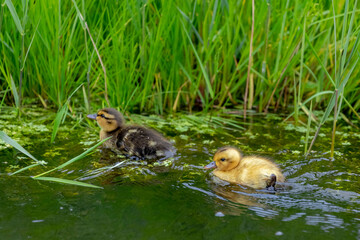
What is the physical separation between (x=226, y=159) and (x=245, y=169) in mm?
199

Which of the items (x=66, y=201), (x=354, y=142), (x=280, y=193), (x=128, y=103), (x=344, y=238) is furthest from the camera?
(x=128, y=103)

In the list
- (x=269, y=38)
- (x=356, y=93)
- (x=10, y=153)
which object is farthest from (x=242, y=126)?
(x=10, y=153)

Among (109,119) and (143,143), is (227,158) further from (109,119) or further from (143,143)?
(109,119)

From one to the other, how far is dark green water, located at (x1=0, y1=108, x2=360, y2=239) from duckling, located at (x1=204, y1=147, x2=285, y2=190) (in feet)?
0.33

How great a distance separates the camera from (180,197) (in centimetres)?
371

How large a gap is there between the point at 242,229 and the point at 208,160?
5.17 feet

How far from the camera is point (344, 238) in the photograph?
3053mm

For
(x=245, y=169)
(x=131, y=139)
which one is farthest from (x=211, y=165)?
(x=131, y=139)

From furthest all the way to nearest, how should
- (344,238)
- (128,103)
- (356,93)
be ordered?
(356,93) < (128,103) < (344,238)

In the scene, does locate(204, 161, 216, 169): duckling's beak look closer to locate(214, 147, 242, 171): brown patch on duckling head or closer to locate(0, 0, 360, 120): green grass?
Result: locate(214, 147, 242, 171): brown patch on duckling head

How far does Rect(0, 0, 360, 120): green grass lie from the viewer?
5406mm

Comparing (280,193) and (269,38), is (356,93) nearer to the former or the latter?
(269,38)

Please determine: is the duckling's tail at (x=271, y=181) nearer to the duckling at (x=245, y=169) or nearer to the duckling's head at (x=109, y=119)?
the duckling at (x=245, y=169)

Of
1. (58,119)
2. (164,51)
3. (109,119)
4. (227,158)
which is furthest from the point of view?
(164,51)
